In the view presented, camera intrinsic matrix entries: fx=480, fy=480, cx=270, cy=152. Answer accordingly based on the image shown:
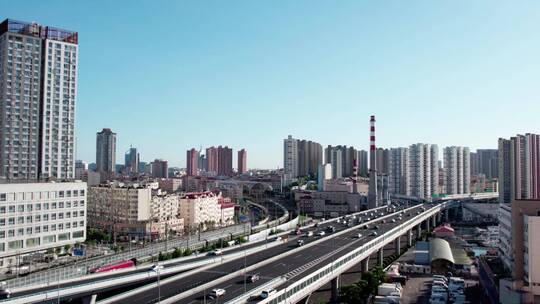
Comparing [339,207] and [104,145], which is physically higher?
[104,145]

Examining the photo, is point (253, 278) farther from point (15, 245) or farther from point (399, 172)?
point (399, 172)

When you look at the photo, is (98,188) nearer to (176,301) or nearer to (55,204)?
(55,204)

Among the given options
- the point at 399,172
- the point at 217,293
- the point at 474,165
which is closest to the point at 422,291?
the point at 217,293

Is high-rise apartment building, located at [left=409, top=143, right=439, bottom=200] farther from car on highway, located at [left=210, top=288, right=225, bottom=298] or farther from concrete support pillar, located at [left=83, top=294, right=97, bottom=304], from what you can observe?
concrete support pillar, located at [left=83, top=294, right=97, bottom=304]

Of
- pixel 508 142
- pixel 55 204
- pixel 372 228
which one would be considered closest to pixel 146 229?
pixel 55 204

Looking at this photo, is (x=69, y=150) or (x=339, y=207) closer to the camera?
(x=69, y=150)

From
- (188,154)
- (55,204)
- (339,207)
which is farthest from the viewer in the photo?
(188,154)
